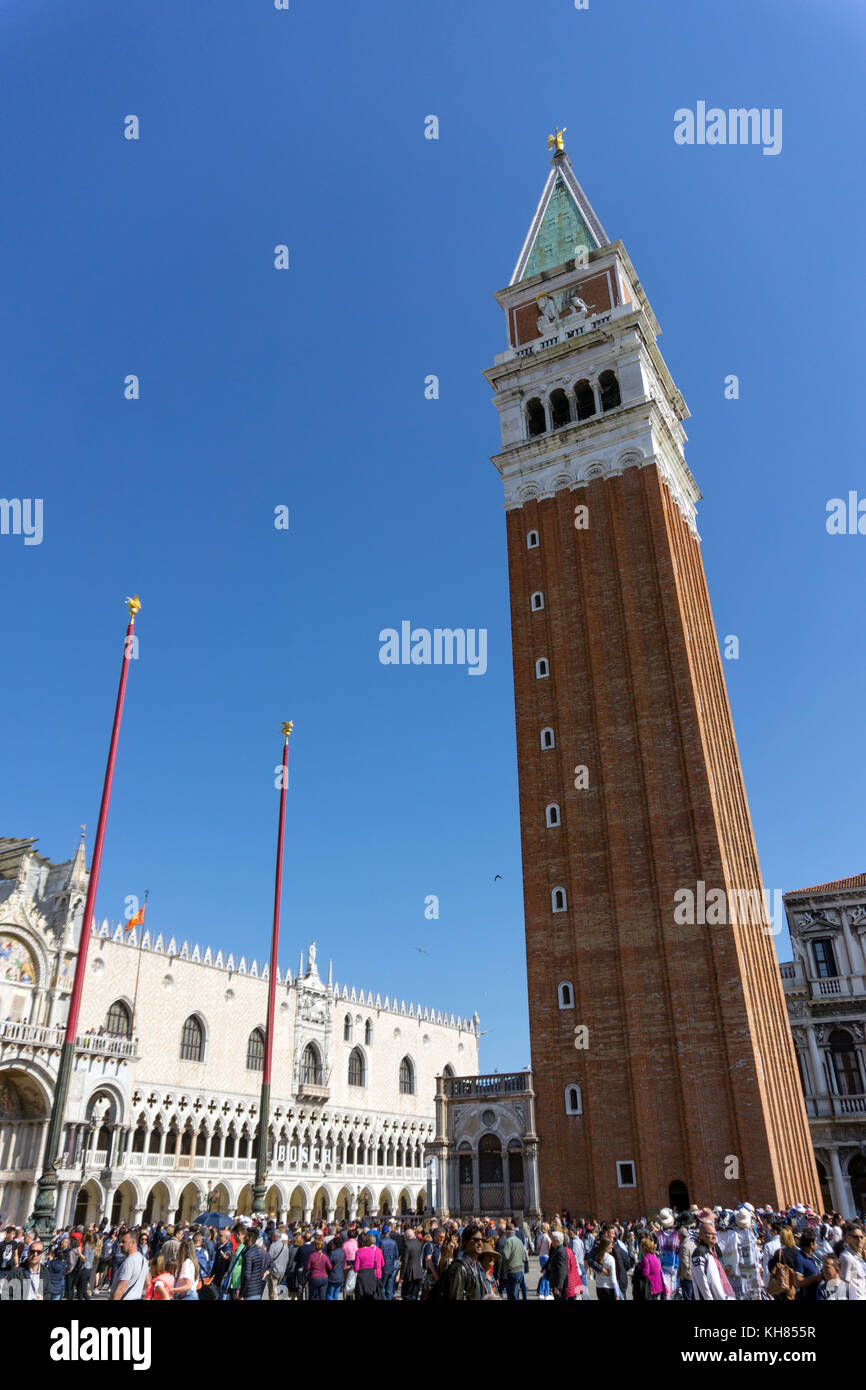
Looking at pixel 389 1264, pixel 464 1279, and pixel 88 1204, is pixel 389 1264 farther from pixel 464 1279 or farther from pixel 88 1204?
pixel 88 1204

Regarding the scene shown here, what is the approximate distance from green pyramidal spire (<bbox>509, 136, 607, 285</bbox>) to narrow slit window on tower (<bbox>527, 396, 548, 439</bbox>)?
7.76m

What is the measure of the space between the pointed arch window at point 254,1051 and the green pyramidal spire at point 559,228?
4267 centimetres

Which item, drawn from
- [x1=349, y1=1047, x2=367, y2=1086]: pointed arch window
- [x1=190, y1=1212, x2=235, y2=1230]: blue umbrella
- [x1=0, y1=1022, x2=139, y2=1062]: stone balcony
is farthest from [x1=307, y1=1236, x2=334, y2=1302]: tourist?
[x1=349, y1=1047, x2=367, y2=1086]: pointed arch window

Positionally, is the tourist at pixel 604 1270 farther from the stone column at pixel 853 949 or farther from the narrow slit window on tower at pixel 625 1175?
the stone column at pixel 853 949

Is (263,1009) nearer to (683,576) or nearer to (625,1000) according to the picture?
(625,1000)

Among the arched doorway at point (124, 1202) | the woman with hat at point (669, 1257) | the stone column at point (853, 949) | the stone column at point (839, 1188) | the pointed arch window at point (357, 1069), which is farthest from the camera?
the pointed arch window at point (357, 1069)

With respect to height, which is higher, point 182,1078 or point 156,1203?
point 182,1078

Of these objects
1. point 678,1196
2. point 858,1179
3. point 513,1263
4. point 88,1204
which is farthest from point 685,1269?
point 88,1204

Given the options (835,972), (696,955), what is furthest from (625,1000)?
(835,972)

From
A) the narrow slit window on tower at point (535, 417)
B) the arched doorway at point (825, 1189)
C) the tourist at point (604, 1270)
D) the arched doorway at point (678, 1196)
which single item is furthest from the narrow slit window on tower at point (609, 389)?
the tourist at point (604, 1270)

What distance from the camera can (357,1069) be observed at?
5869 cm

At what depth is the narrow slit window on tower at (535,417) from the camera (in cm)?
4187

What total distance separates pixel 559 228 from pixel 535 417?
12680mm
